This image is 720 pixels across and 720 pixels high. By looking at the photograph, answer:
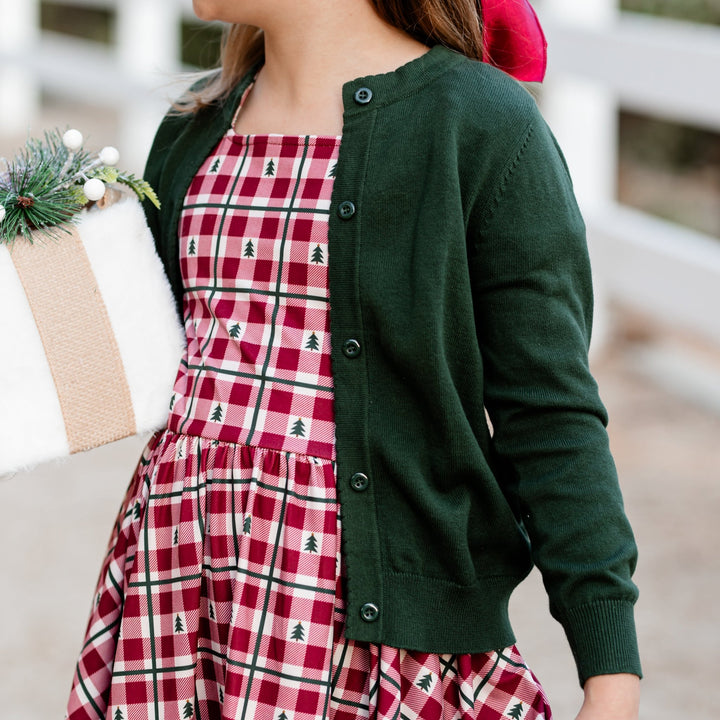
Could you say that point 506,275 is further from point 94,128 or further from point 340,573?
→ point 94,128

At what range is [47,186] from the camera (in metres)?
1.22

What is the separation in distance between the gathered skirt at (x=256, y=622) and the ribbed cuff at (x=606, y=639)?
12 centimetres

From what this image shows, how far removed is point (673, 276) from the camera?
3184 mm

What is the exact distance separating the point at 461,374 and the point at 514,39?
1.37ft

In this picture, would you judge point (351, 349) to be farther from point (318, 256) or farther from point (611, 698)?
point (611, 698)

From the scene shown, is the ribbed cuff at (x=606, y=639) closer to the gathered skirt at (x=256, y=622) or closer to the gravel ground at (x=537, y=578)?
the gathered skirt at (x=256, y=622)

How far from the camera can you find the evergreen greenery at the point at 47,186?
1207 mm

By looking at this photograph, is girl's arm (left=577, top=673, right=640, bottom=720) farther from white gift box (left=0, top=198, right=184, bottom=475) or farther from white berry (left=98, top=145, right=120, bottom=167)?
white berry (left=98, top=145, right=120, bottom=167)

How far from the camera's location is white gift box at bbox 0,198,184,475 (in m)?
1.19

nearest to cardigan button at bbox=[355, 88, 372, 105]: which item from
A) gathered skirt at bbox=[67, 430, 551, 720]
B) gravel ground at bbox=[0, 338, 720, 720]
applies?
gathered skirt at bbox=[67, 430, 551, 720]

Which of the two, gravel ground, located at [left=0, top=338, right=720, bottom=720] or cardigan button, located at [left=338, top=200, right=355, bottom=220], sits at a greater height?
cardigan button, located at [left=338, top=200, right=355, bottom=220]

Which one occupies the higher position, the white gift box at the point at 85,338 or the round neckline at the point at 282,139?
the round neckline at the point at 282,139

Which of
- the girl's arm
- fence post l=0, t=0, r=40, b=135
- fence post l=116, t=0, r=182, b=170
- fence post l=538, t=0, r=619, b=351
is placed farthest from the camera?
fence post l=0, t=0, r=40, b=135

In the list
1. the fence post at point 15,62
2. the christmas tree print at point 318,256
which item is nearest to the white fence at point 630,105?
the christmas tree print at point 318,256
